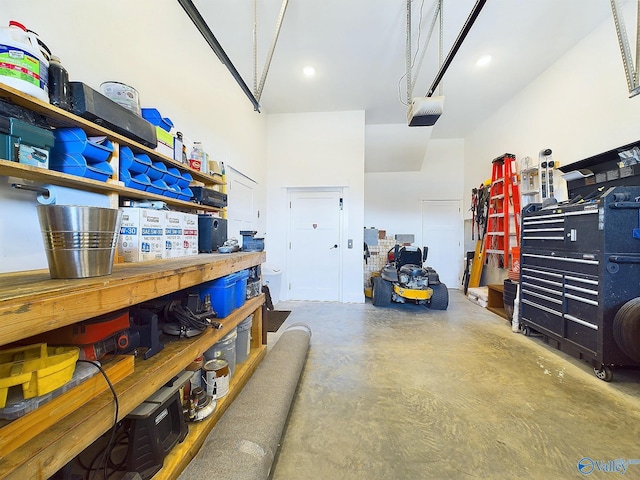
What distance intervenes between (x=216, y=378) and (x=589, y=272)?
2910 millimetres

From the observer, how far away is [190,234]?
173 centimetres

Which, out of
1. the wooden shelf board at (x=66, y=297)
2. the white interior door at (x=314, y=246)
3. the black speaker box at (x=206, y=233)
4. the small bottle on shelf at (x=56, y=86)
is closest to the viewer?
the wooden shelf board at (x=66, y=297)

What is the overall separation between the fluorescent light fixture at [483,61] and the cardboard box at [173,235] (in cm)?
389

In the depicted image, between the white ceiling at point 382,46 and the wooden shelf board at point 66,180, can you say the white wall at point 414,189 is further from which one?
the wooden shelf board at point 66,180

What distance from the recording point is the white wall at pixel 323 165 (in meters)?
4.29

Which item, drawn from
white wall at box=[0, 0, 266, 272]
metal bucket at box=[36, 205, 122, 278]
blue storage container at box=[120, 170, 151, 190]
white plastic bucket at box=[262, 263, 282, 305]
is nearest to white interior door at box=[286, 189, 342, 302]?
white plastic bucket at box=[262, 263, 282, 305]

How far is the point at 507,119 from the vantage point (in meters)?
4.14

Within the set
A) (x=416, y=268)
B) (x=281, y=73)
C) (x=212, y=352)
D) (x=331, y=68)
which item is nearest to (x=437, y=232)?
(x=416, y=268)

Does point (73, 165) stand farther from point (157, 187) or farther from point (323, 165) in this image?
point (323, 165)

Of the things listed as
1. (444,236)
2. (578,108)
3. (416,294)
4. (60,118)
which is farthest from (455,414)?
(444,236)

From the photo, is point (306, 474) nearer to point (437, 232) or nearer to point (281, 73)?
point (281, 73)

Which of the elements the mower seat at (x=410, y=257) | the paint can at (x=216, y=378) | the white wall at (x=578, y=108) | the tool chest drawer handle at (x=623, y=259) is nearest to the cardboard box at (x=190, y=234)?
the paint can at (x=216, y=378)

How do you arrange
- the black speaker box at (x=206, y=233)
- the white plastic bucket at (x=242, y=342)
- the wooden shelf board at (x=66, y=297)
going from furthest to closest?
1. the black speaker box at (x=206, y=233)
2. the white plastic bucket at (x=242, y=342)
3. the wooden shelf board at (x=66, y=297)

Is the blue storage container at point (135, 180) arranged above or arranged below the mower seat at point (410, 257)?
above
